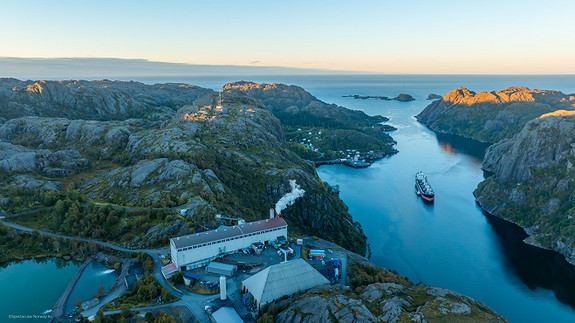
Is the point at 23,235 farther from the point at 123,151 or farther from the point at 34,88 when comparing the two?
the point at 34,88

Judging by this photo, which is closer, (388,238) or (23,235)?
(23,235)

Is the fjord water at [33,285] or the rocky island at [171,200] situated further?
the fjord water at [33,285]

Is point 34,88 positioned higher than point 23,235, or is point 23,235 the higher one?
point 34,88

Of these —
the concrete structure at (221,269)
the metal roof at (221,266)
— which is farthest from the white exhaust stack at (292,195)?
the concrete structure at (221,269)

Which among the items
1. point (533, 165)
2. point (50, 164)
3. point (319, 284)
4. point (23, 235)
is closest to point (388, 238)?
point (319, 284)

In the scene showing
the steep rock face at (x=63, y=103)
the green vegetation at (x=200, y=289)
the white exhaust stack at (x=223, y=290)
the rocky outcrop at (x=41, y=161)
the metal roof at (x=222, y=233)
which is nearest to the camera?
the white exhaust stack at (x=223, y=290)

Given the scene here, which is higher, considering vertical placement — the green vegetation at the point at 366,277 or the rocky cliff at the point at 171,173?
the rocky cliff at the point at 171,173

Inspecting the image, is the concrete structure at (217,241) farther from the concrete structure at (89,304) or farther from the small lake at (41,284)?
the small lake at (41,284)

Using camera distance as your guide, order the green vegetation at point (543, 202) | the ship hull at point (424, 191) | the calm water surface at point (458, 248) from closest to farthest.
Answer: the calm water surface at point (458, 248), the green vegetation at point (543, 202), the ship hull at point (424, 191)
